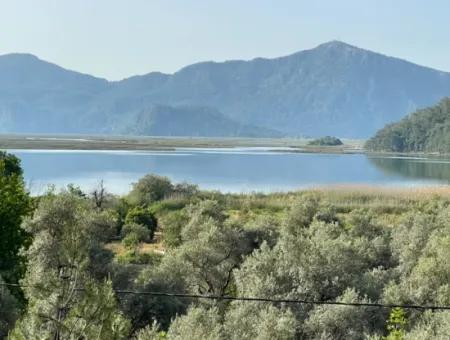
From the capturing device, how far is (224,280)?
1991cm

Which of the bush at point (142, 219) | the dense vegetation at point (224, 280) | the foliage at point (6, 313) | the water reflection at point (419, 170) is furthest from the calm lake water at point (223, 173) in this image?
the foliage at point (6, 313)

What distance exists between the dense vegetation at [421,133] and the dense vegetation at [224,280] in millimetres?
140965

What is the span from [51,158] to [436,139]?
338ft

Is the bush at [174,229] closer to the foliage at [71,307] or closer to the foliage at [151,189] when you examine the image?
the foliage at [151,189]

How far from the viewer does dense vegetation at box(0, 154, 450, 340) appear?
26.1 feet

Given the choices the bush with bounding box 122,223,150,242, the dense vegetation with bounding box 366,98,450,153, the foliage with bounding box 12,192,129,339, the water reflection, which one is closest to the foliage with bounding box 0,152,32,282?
the bush with bounding box 122,223,150,242

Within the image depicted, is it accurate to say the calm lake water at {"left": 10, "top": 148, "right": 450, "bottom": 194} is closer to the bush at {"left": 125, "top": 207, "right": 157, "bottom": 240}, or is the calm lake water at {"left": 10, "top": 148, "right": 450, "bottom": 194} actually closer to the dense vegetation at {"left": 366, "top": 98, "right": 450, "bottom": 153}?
the bush at {"left": 125, "top": 207, "right": 157, "bottom": 240}

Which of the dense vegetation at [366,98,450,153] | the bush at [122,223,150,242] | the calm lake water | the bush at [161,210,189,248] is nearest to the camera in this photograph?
the bush at [161,210,189,248]

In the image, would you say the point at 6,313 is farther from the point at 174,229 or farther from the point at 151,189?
the point at 151,189

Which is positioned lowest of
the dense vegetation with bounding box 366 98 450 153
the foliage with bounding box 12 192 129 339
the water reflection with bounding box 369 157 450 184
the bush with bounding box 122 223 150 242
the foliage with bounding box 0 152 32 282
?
the bush with bounding box 122 223 150 242

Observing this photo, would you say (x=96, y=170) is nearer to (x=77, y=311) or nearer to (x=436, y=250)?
(x=436, y=250)

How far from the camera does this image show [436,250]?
1811 cm

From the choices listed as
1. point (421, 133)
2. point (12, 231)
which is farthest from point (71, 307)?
point (421, 133)

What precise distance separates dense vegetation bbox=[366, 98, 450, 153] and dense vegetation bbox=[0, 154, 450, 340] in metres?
141
